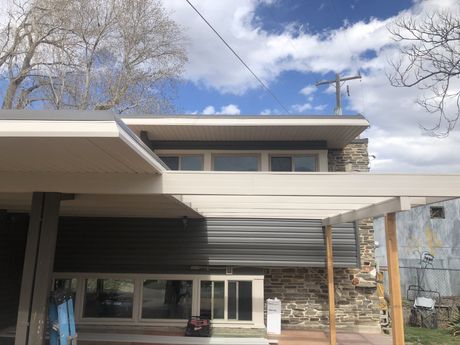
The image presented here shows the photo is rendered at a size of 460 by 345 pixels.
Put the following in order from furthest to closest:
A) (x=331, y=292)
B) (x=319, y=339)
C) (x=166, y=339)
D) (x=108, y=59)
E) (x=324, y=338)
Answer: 1. (x=108, y=59)
2. (x=324, y=338)
3. (x=319, y=339)
4. (x=166, y=339)
5. (x=331, y=292)

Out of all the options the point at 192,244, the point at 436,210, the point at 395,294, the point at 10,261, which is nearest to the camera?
the point at 395,294

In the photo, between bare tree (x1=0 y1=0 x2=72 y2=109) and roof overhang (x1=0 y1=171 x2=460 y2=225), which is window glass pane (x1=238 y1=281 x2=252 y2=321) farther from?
bare tree (x1=0 y1=0 x2=72 y2=109)

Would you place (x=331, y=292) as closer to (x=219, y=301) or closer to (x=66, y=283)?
(x=219, y=301)

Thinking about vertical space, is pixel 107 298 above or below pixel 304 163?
below

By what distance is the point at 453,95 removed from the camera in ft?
17.2

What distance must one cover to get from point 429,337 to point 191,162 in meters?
7.40

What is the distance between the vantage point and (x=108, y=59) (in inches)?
744

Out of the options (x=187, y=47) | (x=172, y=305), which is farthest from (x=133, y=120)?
(x=187, y=47)

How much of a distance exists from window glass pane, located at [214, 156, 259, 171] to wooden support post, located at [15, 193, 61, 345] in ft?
16.8

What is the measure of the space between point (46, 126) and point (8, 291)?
7819 mm

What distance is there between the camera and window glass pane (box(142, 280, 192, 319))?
Answer: 9.86 meters

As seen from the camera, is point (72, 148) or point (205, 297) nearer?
point (72, 148)

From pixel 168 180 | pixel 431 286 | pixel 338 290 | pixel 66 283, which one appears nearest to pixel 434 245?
pixel 431 286

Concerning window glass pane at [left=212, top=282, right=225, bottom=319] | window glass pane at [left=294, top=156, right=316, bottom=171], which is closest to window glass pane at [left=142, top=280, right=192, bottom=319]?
window glass pane at [left=212, top=282, right=225, bottom=319]
